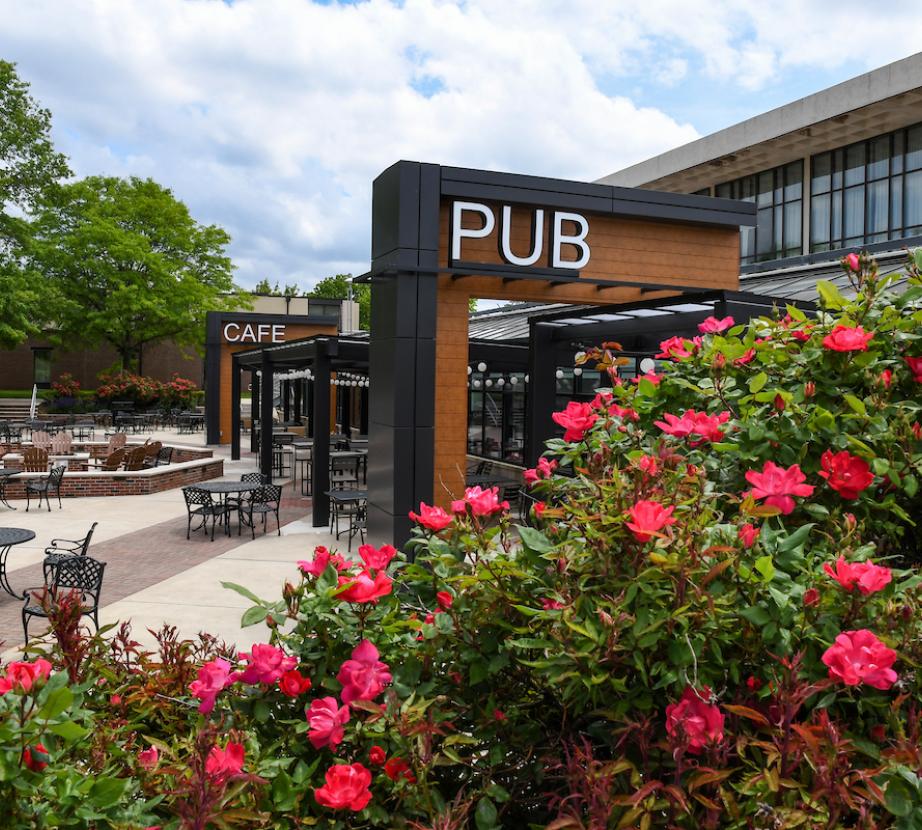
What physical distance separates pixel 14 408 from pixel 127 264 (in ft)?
33.0

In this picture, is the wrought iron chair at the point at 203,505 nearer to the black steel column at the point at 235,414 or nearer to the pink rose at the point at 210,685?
the pink rose at the point at 210,685

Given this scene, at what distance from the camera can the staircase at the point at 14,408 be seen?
4197cm

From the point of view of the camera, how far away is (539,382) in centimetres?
1588

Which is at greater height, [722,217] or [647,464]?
[722,217]

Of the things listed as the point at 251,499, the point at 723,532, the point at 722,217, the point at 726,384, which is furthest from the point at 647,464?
the point at 251,499

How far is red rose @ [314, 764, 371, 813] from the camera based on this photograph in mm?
1938

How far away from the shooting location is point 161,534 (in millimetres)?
15070

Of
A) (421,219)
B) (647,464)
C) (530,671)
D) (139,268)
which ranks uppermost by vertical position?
(139,268)

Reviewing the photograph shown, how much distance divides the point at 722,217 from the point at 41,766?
1260 cm

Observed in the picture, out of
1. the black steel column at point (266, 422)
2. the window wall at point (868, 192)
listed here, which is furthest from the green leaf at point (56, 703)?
the window wall at point (868, 192)

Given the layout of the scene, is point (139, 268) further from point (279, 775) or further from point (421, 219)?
point (279, 775)

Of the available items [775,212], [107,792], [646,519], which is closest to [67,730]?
[107,792]

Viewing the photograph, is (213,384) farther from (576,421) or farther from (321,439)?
(576,421)

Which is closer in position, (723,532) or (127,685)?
(723,532)
